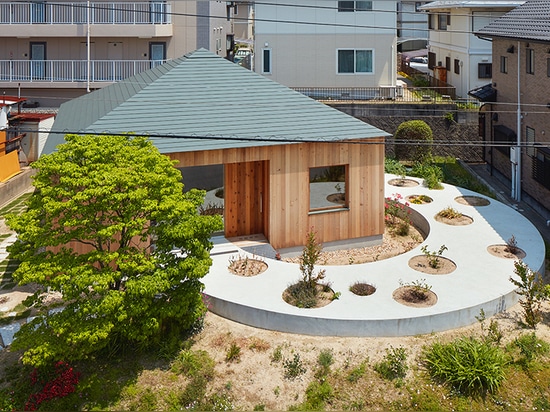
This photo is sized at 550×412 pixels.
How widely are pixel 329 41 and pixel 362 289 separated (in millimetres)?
19942

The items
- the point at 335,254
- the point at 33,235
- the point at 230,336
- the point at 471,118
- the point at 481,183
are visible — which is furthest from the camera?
the point at 471,118

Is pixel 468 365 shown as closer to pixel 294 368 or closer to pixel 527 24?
pixel 294 368

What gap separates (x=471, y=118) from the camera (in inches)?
955

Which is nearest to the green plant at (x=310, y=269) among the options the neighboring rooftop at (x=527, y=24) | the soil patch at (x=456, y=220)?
the soil patch at (x=456, y=220)

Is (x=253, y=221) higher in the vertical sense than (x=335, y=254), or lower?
higher

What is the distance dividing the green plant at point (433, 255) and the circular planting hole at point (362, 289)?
6.50 feet

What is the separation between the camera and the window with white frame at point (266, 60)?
2819cm

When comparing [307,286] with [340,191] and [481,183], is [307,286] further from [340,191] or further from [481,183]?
[481,183]

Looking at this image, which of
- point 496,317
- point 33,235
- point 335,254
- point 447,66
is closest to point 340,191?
point 335,254

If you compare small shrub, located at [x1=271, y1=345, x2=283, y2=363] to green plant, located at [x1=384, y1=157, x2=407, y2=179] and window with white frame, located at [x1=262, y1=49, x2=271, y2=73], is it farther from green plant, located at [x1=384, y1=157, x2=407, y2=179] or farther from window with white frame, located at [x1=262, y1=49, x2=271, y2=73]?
window with white frame, located at [x1=262, y1=49, x2=271, y2=73]

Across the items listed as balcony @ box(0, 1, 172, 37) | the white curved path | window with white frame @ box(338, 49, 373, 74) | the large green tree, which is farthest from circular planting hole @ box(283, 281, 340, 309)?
balcony @ box(0, 1, 172, 37)

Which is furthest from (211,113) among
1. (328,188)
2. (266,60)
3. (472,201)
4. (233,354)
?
(266,60)

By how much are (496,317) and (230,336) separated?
17.7 feet

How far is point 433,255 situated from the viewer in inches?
488
